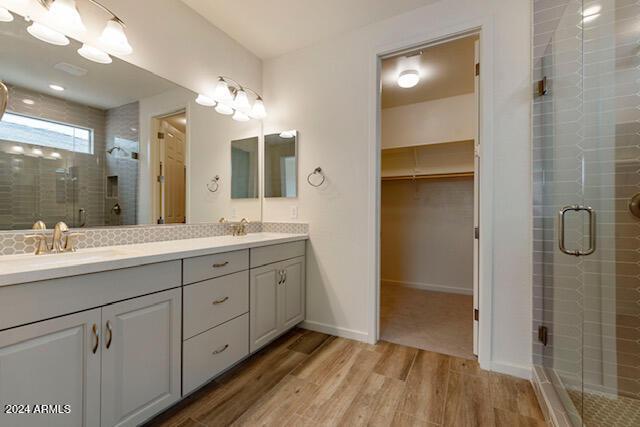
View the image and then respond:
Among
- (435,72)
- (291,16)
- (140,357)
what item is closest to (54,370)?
(140,357)

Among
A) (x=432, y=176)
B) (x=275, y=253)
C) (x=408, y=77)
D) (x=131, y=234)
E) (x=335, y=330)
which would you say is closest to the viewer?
(x=131, y=234)

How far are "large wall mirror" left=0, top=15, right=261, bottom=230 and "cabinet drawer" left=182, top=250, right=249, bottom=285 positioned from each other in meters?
0.63

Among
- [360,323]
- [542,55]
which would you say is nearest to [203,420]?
[360,323]

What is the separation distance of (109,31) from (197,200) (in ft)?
3.77

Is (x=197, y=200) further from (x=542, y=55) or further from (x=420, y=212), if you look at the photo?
(x=420, y=212)

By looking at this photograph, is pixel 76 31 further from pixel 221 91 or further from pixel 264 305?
pixel 264 305

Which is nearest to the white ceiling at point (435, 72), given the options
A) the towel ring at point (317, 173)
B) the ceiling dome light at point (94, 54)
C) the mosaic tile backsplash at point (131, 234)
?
the towel ring at point (317, 173)

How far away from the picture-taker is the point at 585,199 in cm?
139

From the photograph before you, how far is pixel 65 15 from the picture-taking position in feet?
4.39

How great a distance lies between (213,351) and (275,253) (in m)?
0.77

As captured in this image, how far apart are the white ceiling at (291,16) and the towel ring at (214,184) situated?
1282 millimetres

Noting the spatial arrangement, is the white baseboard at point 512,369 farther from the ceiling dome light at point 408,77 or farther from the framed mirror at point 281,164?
the ceiling dome light at point 408,77

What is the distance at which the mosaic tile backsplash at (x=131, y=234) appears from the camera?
125 centimetres

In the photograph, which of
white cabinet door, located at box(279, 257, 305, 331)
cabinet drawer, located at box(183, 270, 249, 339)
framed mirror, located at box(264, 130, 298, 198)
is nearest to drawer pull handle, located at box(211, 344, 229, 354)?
cabinet drawer, located at box(183, 270, 249, 339)
